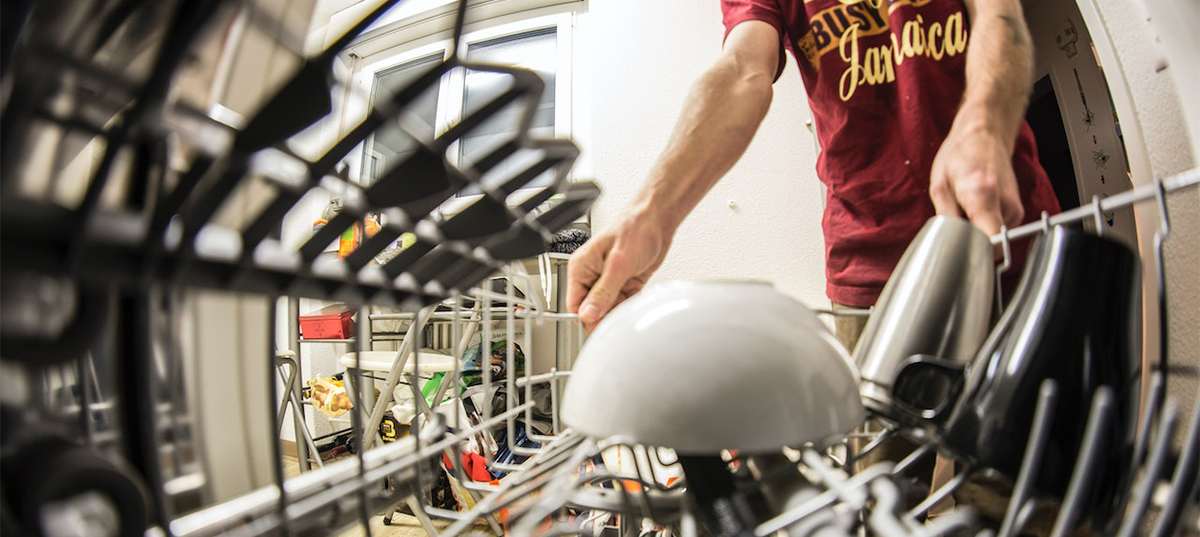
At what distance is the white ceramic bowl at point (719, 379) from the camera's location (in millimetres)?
152

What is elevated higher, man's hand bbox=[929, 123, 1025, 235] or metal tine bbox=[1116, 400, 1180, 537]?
man's hand bbox=[929, 123, 1025, 235]

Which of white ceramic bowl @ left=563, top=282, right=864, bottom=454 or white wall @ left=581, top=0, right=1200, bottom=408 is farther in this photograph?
white wall @ left=581, top=0, right=1200, bottom=408

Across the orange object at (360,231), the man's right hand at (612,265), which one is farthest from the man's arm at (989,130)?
the orange object at (360,231)

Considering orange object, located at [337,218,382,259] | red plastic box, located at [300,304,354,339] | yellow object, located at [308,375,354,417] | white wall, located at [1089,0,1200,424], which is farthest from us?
red plastic box, located at [300,304,354,339]

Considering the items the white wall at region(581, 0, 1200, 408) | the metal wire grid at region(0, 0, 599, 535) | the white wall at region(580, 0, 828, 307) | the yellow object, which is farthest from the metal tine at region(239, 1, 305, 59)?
the yellow object

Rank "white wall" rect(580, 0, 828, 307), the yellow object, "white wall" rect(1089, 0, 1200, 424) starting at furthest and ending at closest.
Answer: the yellow object < "white wall" rect(580, 0, 828, 307) < "white wall" rect(1089, 0, 1200, 424)

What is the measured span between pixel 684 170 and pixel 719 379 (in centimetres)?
36

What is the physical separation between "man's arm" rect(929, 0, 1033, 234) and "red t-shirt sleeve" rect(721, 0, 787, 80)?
0.72ft

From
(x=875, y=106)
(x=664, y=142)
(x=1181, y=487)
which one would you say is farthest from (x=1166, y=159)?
(x=664, y=142)

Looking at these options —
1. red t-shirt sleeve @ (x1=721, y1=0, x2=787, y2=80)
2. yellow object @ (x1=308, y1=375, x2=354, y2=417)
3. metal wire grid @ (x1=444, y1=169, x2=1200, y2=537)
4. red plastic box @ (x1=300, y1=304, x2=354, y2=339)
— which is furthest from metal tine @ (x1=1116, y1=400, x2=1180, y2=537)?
red plastic box @ (x1=300, y1=304, x2=354, y2=339)

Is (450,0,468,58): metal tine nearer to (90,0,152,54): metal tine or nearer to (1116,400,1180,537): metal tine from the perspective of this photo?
(90,0,152,54): metal tine

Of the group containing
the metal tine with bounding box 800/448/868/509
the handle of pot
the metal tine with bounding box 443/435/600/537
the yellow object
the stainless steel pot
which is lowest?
the yellow object

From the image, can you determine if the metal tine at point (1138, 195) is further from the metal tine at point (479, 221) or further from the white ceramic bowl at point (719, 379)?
the metal tine at point (479, 221)

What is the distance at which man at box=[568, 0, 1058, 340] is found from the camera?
1.53 feet
